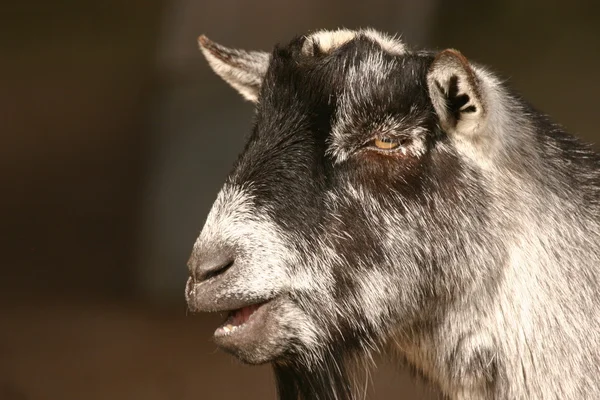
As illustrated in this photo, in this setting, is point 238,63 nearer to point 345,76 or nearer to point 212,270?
point 345,76

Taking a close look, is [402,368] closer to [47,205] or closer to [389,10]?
[47,205]

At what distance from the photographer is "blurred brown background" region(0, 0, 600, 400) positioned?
490 cm

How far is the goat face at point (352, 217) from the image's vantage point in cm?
267

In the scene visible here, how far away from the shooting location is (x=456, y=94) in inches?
103

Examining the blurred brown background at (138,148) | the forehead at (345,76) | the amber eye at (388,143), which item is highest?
the forehead at (345,76)

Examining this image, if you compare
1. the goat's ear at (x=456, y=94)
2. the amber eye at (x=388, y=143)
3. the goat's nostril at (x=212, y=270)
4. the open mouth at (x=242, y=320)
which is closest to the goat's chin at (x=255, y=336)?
the open mouth at (x=242, y=320)

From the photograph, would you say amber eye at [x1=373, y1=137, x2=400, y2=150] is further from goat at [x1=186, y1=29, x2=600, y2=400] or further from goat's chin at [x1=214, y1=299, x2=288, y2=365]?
goat's chin at [x1=214, y1=299, x2=288, y2=365]

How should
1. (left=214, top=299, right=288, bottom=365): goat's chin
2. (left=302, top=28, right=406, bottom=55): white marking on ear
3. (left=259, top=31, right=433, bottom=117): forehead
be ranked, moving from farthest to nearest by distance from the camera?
(left=302, top=28, right=406, bottom=55): white marking on ear < (left=259, top=31, right=433, bottom=117): forehead < (left=214, top=299, right=288, bottom=365): goat's chin

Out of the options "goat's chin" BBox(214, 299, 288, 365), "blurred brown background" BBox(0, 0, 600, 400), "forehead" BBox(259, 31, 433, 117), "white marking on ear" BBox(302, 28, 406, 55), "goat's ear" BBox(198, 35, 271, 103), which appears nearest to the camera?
"goat's chin" BBox(214, 299, 288, 365)

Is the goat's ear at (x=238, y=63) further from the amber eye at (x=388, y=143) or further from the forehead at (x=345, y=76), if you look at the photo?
the amber eye at (x=388, y=143)

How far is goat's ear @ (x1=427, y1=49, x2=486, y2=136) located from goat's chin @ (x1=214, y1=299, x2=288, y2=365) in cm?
84

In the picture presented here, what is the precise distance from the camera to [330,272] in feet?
8.95

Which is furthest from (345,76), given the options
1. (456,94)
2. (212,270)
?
(212,270)

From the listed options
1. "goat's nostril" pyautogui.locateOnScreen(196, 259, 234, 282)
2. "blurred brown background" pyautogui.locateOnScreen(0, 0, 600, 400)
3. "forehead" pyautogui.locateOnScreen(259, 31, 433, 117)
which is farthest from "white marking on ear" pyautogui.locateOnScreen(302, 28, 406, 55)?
"blurred brown background" pyautogui.locateOnScreen(0, 0, 600, 400)
